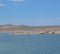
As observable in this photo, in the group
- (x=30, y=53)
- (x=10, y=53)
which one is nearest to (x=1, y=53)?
(x=10, y=53)

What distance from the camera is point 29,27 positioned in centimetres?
11575

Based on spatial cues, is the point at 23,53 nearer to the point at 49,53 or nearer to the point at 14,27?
the point at 49,53

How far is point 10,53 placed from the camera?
17.7 meters

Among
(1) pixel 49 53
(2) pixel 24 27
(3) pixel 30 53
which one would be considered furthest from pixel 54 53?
(2) pixel 24 27

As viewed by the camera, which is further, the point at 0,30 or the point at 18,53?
the point at 0,30

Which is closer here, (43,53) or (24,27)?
(43,53)

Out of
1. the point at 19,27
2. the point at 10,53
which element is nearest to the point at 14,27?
the point at 19,27

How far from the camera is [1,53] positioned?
57.7 feet

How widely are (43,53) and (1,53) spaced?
3.22 metres

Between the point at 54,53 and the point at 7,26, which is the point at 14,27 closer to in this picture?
the point at 7,26

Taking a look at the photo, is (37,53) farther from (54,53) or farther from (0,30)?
(0,30)

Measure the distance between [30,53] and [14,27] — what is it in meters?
101

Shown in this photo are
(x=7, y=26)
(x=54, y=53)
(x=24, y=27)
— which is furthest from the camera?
(x=7, y=26)

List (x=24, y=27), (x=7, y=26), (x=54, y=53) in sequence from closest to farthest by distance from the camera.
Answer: (x=54, y=53)
(x=24, y=27)
(x=7, y=26)
